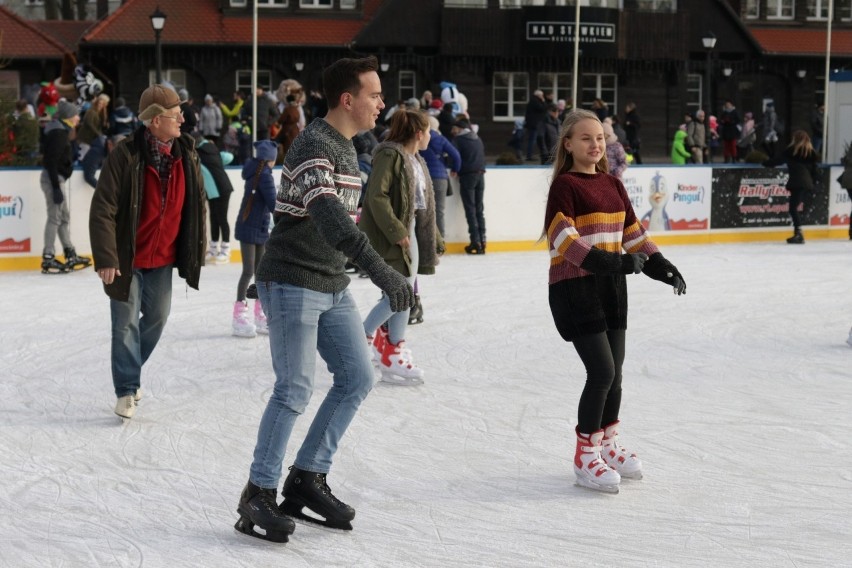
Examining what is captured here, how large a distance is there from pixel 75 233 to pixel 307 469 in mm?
9264

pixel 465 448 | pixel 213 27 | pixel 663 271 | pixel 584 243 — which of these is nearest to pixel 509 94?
pixel 213 27

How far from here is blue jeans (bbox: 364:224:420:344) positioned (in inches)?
291

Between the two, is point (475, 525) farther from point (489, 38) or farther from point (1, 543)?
point (489, 38)

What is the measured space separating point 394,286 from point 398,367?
10.9 ft

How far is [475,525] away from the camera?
15.9ft

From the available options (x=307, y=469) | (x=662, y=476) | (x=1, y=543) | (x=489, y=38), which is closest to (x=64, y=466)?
(x=1, y=543)

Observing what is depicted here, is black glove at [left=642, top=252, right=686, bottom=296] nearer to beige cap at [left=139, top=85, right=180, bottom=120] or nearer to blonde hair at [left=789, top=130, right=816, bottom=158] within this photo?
beige cap at [left=139, top=85, right=180, bottom=120]

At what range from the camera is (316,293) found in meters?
4.48

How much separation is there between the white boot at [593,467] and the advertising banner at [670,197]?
35.7 ft

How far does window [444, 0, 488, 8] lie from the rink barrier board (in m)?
15.0

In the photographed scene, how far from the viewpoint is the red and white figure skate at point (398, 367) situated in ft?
24.5

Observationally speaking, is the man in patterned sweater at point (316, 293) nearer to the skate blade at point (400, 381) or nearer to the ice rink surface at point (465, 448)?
the ice rink surface at point (465, 448)

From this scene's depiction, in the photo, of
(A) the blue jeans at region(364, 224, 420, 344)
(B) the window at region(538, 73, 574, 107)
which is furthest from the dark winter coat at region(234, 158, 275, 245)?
(B) the window at region(538, 73, 574, 107)

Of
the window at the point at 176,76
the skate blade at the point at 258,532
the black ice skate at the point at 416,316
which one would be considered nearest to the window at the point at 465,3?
the window at the point at 176,76
